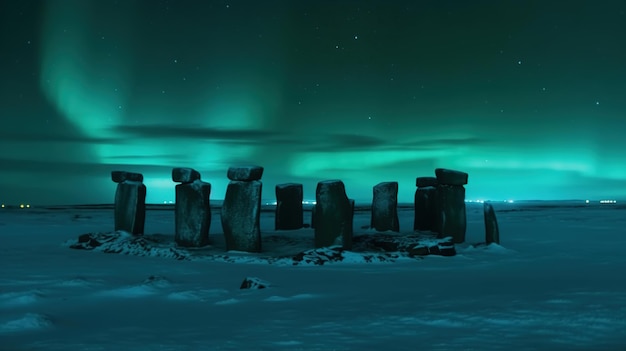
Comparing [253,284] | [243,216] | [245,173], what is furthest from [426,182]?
[253,284]

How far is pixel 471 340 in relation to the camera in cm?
468

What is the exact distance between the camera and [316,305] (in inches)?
253

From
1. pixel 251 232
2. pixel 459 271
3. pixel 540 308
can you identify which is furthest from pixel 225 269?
pixel 540 308

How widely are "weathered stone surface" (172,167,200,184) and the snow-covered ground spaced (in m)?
2.72

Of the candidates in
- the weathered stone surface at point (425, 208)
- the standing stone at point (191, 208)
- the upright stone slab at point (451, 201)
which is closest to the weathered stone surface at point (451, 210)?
the upright stone slab at point (451, 201)

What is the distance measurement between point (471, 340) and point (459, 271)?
497cm

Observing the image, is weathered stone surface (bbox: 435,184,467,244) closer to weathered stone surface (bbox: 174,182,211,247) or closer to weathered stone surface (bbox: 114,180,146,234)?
weathered stone surface (bbox: 174,182,211,247)

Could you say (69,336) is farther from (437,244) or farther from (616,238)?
(616,238)

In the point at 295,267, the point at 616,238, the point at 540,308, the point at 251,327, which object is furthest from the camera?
the point at 616,238

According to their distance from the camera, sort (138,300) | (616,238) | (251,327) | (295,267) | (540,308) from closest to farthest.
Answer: (251,327) → (540,308) → (138,300) → (295,267) → (616,238)

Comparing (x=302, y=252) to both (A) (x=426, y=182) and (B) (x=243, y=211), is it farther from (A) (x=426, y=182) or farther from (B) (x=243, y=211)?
(A) (x=426, y=182)

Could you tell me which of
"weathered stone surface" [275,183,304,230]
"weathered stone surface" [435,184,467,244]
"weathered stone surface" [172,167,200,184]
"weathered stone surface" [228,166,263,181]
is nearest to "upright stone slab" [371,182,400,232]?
"weathered stone surface" [275,183,304,230]

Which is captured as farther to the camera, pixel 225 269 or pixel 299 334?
pixel 225 269

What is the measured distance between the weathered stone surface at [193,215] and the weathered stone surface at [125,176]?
2485mm
